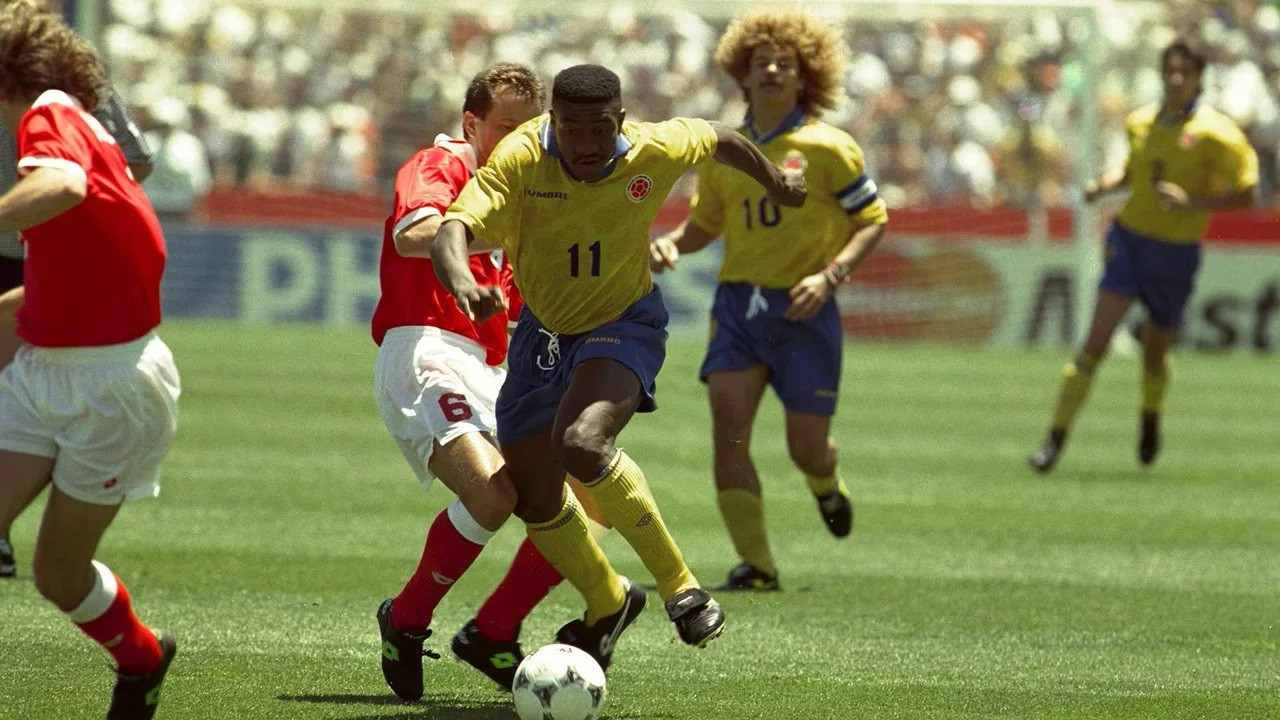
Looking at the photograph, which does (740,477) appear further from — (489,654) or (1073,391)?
(1073,391)

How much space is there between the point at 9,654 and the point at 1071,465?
8.99 m

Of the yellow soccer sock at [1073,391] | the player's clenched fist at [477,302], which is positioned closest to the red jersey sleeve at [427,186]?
the player's clenched fist at [477,302]

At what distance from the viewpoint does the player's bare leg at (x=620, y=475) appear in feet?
19.4

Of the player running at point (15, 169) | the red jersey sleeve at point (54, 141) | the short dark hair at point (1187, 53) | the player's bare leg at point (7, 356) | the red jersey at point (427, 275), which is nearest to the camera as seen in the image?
the red jersey sleeve at point (54, 141)

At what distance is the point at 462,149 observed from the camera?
22.2 feet

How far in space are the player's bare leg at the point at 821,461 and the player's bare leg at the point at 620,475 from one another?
2.93 m

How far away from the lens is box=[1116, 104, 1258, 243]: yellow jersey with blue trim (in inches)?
527

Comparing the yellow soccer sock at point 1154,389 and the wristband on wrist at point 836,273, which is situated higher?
the wristband on wrist at point 836,273

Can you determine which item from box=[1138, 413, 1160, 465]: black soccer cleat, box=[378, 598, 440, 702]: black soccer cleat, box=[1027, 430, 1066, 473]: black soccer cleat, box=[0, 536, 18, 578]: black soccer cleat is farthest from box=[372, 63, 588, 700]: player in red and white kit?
box=[1138, 413, 1160, 465]: black soccer cleat

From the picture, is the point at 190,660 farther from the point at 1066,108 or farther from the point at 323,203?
the point at 1066,108

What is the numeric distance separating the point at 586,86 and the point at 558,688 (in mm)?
1806

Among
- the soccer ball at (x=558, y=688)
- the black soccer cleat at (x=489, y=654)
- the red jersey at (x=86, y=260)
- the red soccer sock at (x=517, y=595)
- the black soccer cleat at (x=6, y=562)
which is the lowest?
the black soccer cleat at (x=6, y=562)

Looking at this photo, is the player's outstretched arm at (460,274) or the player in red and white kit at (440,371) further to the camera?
the player in red and white kit at (440,371)

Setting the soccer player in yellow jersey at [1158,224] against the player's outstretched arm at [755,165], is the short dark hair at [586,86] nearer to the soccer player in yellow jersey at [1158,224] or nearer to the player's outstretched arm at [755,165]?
the player's outstretched arm at [755,165]
